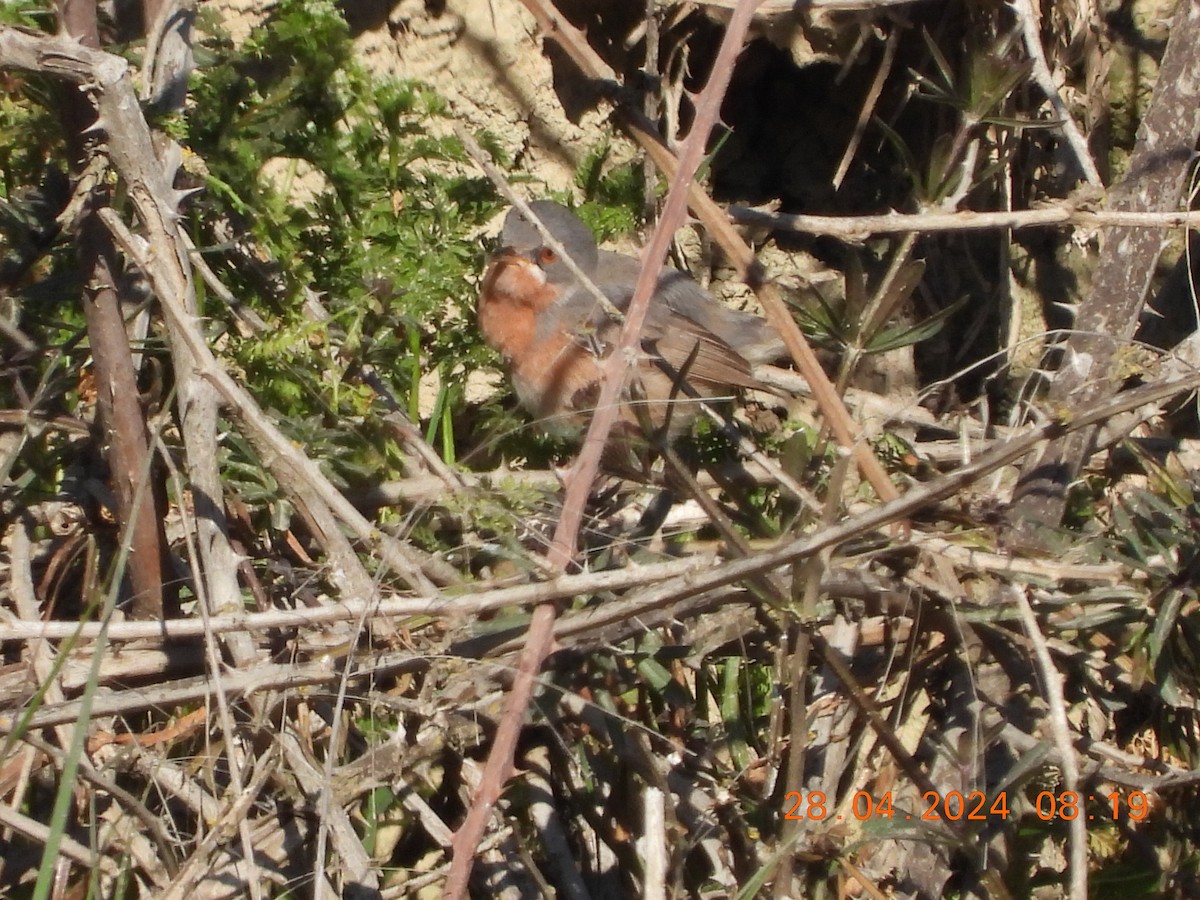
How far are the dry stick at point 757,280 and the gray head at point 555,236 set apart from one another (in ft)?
3.73

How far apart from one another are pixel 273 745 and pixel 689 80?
9.13 feet

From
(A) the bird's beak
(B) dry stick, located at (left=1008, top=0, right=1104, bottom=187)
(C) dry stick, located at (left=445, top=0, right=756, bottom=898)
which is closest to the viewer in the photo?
(C) dry stick, located at (left=445, top=0, right=756, bottom=898)

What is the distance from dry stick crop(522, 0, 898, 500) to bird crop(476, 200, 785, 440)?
1058mm

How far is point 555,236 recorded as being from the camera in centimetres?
381

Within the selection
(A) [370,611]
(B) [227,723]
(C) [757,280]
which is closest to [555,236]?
(C) [757,280]

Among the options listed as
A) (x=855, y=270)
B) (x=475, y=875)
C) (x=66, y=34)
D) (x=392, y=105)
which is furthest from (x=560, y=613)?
(x=392, y=105)

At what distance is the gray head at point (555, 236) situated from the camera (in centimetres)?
379

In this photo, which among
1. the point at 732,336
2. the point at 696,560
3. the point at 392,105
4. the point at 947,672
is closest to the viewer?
the point at 696,560

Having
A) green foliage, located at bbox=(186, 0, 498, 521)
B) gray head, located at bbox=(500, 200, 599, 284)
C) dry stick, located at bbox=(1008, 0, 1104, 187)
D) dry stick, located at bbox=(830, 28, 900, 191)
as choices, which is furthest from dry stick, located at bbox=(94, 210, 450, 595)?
dry stick, located at bbox=(830, 28, 900, 191)

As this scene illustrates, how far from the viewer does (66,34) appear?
2.28m

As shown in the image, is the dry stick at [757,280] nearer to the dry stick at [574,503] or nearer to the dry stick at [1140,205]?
the dry stick at [574,503]

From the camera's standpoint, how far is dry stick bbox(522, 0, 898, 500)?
2.32 m

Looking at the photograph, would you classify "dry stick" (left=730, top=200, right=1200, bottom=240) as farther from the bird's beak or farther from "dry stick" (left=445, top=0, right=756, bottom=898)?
the bird's beak

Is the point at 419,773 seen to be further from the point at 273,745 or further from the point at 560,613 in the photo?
the point at 560,613
